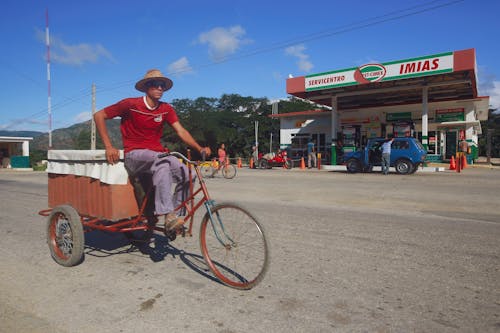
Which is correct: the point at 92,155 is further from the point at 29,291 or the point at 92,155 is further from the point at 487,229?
the point at 487,229

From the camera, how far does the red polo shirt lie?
3912mm

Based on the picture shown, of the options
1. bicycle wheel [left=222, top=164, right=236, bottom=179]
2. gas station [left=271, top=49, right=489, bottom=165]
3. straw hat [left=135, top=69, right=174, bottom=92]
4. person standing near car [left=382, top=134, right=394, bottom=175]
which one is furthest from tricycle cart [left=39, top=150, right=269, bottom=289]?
gas station [left=271, top=49, right=489, bottom=165]

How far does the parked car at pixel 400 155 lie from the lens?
55.3ft

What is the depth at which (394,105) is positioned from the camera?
2811 cm

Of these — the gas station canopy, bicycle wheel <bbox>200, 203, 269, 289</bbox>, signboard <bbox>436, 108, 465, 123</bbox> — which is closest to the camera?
bicycle wheel <bbox>200, 203, 269, 289</bbox>

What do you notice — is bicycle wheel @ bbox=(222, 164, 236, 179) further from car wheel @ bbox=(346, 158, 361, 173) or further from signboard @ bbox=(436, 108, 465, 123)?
signboard @ bbox=(436, 108, 465, 123)

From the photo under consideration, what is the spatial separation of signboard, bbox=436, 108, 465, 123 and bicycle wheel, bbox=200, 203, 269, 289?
27.7 metres

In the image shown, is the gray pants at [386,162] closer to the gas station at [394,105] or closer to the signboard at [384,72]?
the gas station at [394,105]

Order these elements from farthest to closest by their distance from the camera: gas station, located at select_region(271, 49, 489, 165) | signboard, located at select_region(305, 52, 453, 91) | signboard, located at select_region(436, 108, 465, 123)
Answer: signboard, located at select_region(436, 108, 465, 123)
gas station, located at select_region(271, 49, 489, 165)
signboard, located at select_region(305, 52, 453, 91)

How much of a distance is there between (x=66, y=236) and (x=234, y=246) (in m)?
2.13

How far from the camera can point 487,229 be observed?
5.58m

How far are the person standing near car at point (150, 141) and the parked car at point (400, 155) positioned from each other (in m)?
15.4

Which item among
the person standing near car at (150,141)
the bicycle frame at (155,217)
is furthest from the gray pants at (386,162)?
the bicycle frame at (155,217)

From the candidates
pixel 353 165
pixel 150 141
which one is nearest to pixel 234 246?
pixel 150 141
